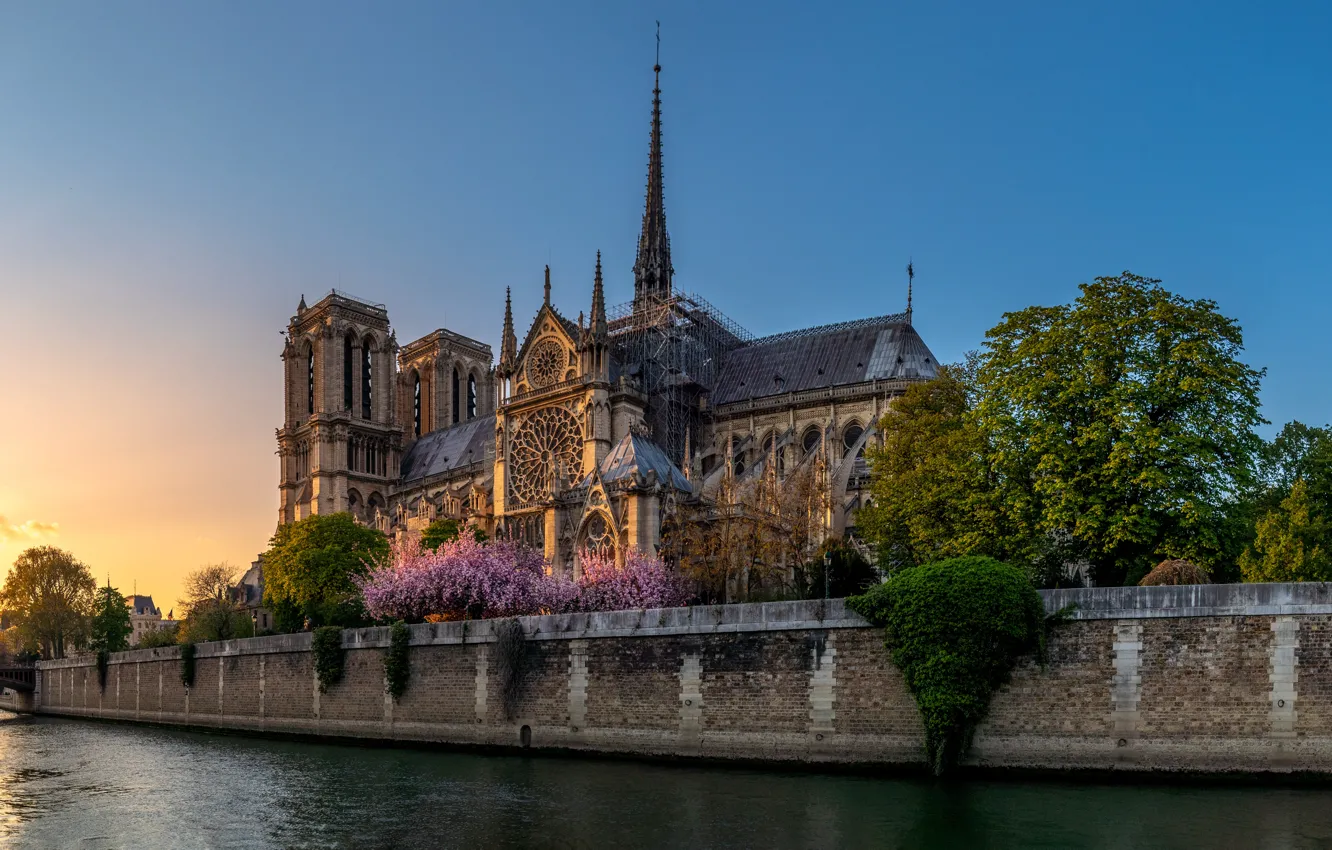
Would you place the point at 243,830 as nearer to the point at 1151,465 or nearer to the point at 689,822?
the point at 689,822

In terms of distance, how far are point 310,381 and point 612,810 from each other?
215 feet

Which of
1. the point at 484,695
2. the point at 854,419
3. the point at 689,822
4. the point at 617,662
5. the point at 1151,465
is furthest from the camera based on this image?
the point at 854,419

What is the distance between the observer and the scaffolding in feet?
179

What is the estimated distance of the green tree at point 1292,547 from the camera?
85.6ft

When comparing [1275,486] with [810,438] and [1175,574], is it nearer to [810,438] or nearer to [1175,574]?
[1175,574]

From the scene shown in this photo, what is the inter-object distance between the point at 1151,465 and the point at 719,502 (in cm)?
1672

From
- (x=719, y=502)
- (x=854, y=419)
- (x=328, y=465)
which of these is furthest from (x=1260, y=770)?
(x=328, y=465)

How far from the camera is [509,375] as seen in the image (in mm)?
57031

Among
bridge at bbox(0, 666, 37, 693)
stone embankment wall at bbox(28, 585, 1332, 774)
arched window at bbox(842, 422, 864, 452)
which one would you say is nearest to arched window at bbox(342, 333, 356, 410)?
bridge at bbox(0, 666, 37, 693)

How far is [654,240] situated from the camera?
6800cm

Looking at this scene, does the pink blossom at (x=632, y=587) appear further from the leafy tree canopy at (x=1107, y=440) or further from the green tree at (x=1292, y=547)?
the green tree at (x=1292, y=547)

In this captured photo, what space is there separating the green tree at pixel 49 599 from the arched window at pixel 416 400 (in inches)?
972

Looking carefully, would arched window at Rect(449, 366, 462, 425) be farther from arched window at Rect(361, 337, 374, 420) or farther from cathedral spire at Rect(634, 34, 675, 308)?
cathedral spire at Rect(634, 34, 675, 308)

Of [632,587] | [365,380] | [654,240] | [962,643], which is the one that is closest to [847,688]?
[962,643]
